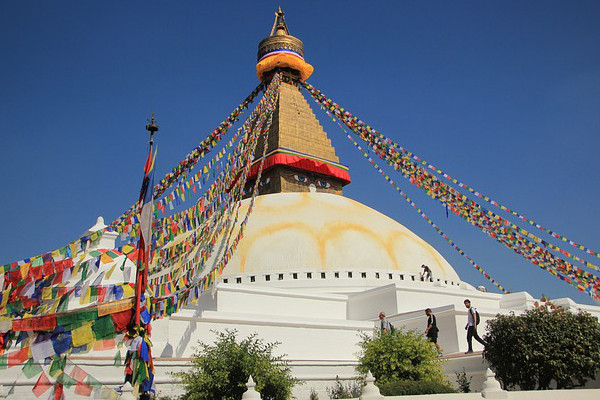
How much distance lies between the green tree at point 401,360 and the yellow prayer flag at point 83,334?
17.7 ft

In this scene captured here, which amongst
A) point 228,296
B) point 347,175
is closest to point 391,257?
point 228,296

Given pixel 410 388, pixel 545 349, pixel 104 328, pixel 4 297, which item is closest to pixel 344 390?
pixel 410 388

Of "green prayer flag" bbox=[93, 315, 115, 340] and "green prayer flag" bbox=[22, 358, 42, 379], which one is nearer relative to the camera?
"green prayer flag" bbox=[22, 358, 42, 379]

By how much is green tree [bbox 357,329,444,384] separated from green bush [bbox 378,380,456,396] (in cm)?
58

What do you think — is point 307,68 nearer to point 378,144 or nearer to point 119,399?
point 378,144

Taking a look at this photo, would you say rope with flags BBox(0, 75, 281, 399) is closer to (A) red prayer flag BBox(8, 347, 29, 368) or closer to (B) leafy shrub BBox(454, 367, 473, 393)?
(A) red prayer flag BBox(8, 347, 29, 368)

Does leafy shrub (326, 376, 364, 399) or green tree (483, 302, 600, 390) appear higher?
green tree (483, 302, 600, 390)

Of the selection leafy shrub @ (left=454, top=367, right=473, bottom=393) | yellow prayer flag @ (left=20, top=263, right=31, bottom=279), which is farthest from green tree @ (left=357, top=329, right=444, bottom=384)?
yellow prayer flag @ (left=20, top=263, right=31, bottom=279)

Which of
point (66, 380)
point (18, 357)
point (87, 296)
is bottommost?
point (66, 380)

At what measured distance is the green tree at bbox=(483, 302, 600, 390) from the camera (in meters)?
9.47

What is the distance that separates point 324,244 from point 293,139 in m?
7.77

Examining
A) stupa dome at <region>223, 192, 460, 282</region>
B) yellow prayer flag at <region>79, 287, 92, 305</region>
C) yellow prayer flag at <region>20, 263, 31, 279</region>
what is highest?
stupa dome at <region>223, 192, 460, 282</region>

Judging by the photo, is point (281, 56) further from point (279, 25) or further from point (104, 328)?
point (104, 328)

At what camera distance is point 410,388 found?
9.12m
